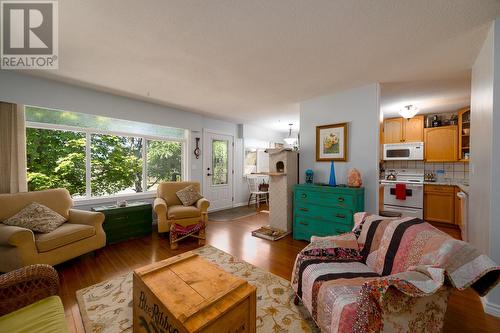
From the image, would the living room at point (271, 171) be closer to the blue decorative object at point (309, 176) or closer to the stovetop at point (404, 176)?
the blue decorative object at point (309, 176)

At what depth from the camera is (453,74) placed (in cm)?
269

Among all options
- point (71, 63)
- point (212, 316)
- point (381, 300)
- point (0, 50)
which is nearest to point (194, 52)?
point (71, 63)

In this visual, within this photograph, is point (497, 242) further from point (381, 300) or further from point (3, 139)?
point (3, 139)

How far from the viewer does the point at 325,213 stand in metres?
3.17

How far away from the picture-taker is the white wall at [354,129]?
3.07 metres

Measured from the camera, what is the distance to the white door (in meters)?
5.29

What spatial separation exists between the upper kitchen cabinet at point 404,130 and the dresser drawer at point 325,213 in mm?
2975

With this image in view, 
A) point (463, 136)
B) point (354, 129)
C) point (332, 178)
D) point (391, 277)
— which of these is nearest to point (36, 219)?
point (391, 277)

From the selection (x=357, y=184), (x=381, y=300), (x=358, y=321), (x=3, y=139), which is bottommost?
(x=358, y=321)

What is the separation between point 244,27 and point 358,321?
2305 millimetres

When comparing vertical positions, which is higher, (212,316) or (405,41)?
(405,41)

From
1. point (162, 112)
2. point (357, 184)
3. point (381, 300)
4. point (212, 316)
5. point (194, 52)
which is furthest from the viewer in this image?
point (162, 112)

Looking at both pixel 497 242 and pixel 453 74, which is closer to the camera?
pixel 497 242

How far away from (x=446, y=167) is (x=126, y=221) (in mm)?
6618
